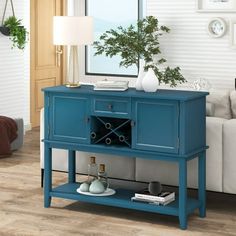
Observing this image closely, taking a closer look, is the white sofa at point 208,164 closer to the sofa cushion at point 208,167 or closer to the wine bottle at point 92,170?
the sofa cushion at point 208,167

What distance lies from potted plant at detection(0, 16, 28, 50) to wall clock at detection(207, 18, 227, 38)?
2236 millimetres

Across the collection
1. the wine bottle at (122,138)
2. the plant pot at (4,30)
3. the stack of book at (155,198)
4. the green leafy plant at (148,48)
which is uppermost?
the plant pot at (4,30)

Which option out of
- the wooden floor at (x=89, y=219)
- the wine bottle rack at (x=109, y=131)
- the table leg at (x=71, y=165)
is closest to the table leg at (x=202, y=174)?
the wooden floor at (x=89, y=219)

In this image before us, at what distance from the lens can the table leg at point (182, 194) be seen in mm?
5148

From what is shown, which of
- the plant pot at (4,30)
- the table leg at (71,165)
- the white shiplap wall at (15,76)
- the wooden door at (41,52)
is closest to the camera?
the table leg at (71,165)

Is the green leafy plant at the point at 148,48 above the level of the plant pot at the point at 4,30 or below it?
below

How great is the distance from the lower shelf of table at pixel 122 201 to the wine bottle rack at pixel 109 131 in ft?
1.35

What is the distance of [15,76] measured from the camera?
30.1 ft

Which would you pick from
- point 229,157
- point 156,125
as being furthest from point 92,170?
point 229,157

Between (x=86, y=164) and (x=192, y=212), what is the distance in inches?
40.4

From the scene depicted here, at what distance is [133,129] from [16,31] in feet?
12.9

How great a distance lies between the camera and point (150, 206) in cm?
531

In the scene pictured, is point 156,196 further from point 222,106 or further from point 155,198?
point 222,106

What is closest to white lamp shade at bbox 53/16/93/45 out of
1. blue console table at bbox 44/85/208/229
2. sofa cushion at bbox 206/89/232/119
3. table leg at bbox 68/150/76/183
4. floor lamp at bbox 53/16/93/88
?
floor lamp at bbox 53/16/93/88
